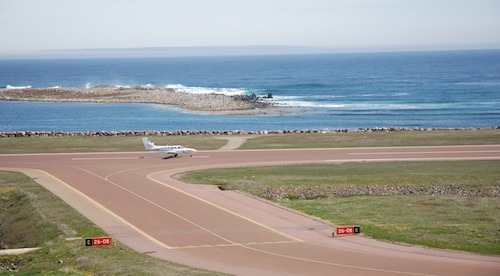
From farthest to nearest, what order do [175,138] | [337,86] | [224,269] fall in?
[337,86] → [175,138] → [224,269]

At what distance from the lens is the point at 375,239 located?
36.0 metres

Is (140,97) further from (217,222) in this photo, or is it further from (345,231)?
(345,231)

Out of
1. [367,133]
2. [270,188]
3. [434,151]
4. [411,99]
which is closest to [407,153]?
[434,151]

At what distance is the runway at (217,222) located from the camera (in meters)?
31.5

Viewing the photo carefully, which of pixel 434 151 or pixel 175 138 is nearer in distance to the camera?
pixel 434 151

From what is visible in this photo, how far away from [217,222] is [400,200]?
13.8 m

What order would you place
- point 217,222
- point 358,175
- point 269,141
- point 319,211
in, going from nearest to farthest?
1. point 217,222
2. point 319,211
3. point 358,175
4. point 269,141

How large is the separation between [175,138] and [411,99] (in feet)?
230

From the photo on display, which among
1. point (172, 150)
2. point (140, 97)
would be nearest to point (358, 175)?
point (172, 150)

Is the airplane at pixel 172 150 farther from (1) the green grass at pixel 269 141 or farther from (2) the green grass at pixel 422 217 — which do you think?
(2) the green grass at pixel 422 217

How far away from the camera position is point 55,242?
35.8 meters

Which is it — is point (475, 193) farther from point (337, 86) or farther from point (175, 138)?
point (337, 86)

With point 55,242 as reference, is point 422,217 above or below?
above

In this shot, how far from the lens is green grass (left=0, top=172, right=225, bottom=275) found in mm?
30625
